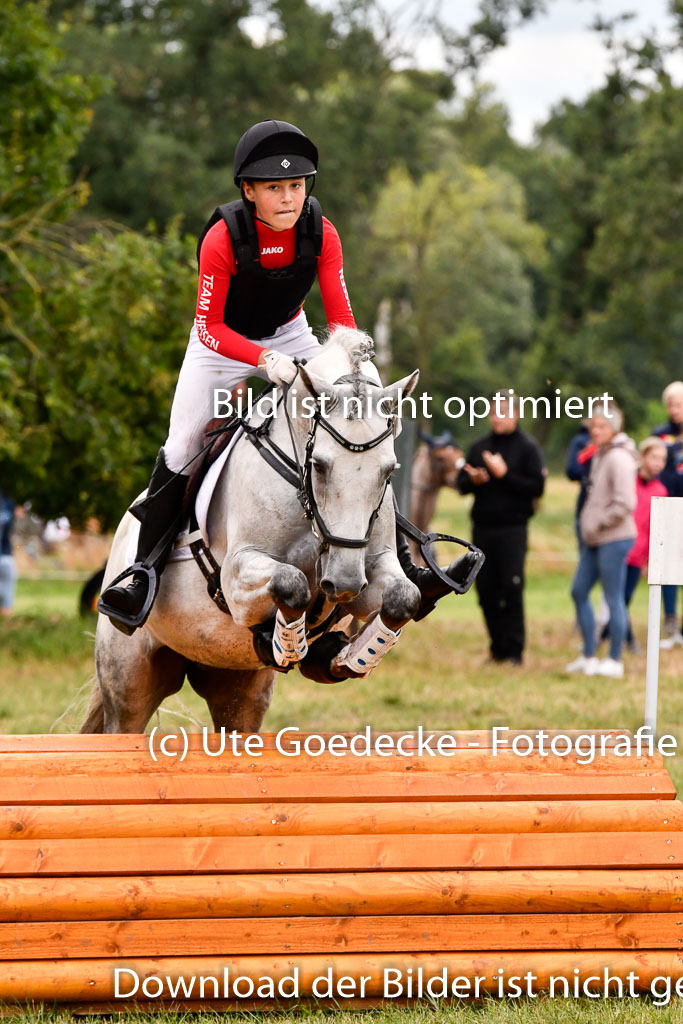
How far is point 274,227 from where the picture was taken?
408 centimetres

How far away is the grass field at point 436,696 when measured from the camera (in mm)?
3447

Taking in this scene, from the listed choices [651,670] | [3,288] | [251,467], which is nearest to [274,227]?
[251,467]

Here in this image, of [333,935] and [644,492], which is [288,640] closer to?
[333,935]

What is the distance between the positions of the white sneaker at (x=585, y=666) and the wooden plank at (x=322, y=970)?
6.43 m

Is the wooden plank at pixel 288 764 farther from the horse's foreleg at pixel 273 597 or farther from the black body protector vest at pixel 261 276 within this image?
the black body protector vest at pixel 261 276

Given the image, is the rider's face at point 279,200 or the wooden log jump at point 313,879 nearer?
the wooden log jump at point 313,879

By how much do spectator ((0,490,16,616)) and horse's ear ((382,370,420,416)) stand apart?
1064cm

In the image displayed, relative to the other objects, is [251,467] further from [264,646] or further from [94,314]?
[94,314]

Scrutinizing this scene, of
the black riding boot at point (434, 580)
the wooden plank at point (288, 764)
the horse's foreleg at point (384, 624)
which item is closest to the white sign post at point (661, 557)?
the wooden plank at point (288, 764)

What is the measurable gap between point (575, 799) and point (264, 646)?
1.10 m

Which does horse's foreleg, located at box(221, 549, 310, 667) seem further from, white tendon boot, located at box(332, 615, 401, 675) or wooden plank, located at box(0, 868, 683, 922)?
wooden plank, located at box(0, 868, 683, 922)

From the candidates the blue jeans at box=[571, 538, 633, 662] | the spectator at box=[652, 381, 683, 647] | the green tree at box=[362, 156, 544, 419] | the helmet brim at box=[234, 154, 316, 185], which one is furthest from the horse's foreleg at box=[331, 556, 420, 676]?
the green tree at box=[362, 156, 544, 419]

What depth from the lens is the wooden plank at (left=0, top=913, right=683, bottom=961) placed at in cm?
337

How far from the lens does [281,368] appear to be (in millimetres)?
3869
